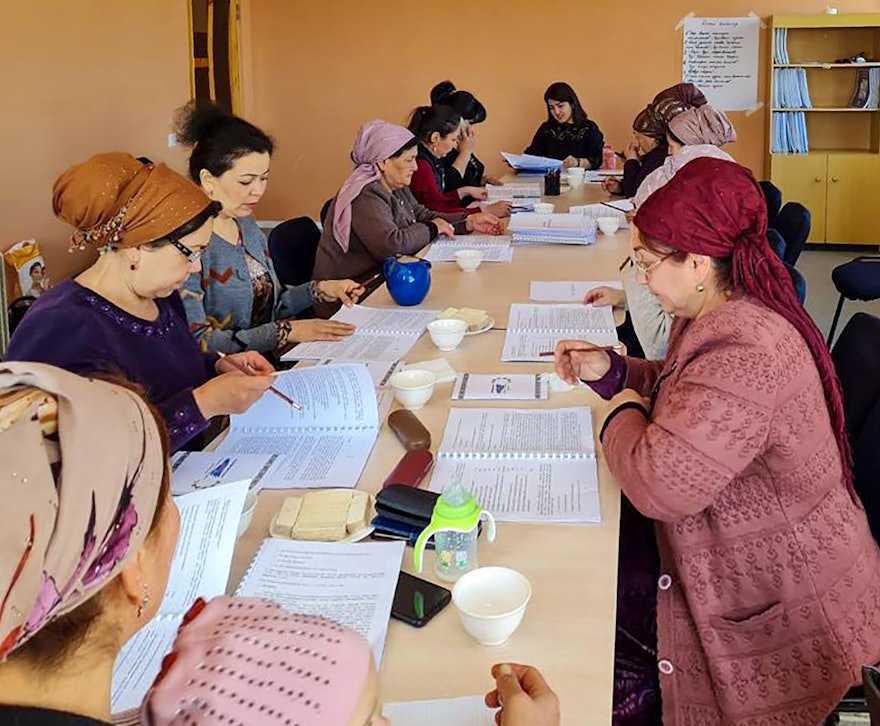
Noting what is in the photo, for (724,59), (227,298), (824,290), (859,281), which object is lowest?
(824,290)

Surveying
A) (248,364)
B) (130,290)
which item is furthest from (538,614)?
(130,290)

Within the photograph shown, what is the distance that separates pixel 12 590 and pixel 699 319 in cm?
107

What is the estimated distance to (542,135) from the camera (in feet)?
19.9

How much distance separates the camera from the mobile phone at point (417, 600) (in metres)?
1.08

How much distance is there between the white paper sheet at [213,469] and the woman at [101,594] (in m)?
0.70

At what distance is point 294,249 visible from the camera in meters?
3.20

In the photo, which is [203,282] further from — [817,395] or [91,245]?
[817,395]

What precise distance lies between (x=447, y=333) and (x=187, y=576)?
3.49 ft

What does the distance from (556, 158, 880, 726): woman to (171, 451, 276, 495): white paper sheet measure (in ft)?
1.82

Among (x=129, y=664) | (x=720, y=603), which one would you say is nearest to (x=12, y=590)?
(x=129, y=664)

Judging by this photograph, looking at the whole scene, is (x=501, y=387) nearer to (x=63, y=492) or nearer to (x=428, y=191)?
(x=63, y=492)

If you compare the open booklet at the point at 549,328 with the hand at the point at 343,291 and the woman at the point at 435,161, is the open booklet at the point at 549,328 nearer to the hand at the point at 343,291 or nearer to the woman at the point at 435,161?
the hand at the point at 343,291

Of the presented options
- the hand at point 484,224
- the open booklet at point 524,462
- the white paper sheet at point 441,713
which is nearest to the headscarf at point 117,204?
the open booklet at point 524,462

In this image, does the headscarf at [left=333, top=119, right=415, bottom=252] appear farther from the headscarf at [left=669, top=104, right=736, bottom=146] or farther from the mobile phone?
the mobile phone
